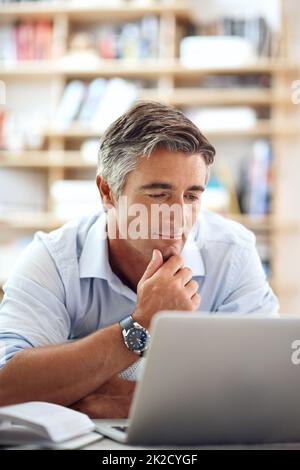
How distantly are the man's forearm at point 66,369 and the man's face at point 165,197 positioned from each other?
0.79 ft

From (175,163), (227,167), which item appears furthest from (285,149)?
(175,163)

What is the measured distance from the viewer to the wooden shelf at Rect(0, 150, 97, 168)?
4.05m

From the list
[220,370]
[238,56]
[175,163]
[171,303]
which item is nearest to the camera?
[220,370]

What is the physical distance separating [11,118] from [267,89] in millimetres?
1427

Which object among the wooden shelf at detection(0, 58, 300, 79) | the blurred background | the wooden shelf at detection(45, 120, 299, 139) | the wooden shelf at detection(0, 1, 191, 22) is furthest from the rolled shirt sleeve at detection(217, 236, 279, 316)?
the wooden shelf at detection(0, 1, 191, 22)

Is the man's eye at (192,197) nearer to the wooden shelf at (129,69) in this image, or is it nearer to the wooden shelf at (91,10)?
the wooden shelf at (129,69)

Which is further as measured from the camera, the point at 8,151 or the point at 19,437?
the point at 8,151

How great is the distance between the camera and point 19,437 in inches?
35.6

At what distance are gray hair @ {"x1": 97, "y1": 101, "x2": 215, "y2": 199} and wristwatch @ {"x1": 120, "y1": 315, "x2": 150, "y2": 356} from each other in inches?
13.4

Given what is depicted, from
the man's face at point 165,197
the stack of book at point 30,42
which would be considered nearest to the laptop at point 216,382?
the man's face at point 165,197

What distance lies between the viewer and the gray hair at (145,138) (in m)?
1.37

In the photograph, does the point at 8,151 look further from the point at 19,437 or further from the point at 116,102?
the point at 19,437

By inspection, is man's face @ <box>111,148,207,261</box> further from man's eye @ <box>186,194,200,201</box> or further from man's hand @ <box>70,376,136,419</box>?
man's hand @ <box>70,376,136,419</box>

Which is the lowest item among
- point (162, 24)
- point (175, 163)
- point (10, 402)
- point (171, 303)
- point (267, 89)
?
point (10, 402)
